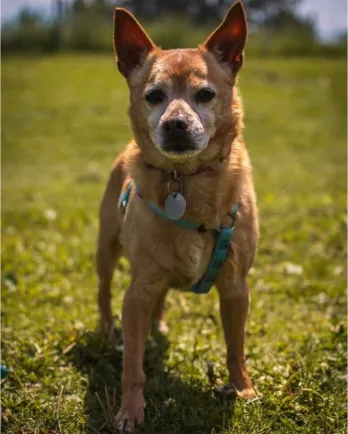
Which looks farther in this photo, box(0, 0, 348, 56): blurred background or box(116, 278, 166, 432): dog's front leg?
box(0, 0, 348, 56): blurred background

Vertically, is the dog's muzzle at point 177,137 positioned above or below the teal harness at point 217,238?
above

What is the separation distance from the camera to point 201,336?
4.00 m

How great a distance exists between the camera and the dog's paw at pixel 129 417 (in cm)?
292

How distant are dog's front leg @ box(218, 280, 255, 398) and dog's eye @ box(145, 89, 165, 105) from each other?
1.07 m

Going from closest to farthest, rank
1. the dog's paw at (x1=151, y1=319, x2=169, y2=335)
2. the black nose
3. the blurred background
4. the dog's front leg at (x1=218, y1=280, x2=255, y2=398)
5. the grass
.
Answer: the black nose < the grass < the dog's front leg at (x1=218, y1=280, x2=255, y2=398) < the dog's paw at (x1=151, y1=319, x2=169, y2=335) < the blurred background

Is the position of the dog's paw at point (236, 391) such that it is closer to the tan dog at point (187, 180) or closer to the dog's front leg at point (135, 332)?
the tan dog at point (187, 180)

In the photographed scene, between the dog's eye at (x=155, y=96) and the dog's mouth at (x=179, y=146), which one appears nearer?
the dog's mouth at (x=179, y=146)

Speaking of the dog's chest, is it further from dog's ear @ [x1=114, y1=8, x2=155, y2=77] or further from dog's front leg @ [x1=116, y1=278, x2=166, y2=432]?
dog's ear @ [x1=114, y1=8, x2=155, y2=77]

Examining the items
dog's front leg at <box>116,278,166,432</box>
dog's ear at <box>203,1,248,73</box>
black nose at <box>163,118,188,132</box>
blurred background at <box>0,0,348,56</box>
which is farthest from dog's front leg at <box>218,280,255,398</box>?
blurred background at <box>0,0,348,56</box>

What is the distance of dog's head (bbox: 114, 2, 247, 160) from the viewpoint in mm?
2959

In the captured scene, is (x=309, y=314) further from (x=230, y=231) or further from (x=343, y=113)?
(x=343, y=113)

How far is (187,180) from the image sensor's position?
3.14 metres

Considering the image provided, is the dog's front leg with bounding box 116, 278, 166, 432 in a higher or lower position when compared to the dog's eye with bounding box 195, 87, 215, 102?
lower

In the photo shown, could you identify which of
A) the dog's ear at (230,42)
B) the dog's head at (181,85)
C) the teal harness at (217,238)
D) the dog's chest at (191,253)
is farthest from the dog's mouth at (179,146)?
the dog's ear at (230,42)
